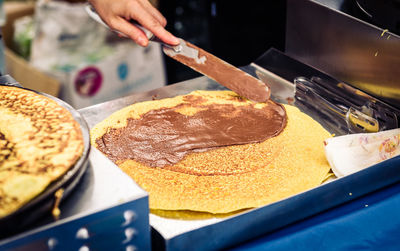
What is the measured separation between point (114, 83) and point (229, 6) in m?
0.95

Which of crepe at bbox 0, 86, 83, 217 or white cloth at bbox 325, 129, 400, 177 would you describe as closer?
crepe at bbox 0, 86, 83, 217

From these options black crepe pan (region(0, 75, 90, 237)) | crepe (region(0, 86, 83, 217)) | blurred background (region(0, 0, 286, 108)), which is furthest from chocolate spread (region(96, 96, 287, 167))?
blurred background (region(0, 0, 286, 108))

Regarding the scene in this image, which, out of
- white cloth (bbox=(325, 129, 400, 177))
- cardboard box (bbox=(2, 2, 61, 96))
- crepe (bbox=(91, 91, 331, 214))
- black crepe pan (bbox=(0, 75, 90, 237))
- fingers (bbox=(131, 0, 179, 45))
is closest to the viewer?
black crepe pan (bbox=(0, 75, 90, 237))

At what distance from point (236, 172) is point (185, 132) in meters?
0.27

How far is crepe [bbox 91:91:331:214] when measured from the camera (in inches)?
51.8

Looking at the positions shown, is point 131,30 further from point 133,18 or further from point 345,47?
point 345,47

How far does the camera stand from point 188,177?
1420 millimetres

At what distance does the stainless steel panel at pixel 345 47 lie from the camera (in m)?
1.69

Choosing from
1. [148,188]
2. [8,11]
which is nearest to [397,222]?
[148,188]

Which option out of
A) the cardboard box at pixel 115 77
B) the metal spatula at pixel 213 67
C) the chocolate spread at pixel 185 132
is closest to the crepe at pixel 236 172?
the chocolate spread at pixel 185 132

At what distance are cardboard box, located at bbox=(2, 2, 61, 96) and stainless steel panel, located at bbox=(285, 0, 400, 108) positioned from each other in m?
1.59

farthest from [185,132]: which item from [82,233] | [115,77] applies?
[115,77]

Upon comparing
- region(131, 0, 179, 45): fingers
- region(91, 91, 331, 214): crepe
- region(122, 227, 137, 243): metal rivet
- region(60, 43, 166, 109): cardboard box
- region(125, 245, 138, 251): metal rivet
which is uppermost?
region(131, 0, 179, 45): fingers

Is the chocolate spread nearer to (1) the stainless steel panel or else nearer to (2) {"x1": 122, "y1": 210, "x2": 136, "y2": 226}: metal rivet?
(1) the stainless steel panel
